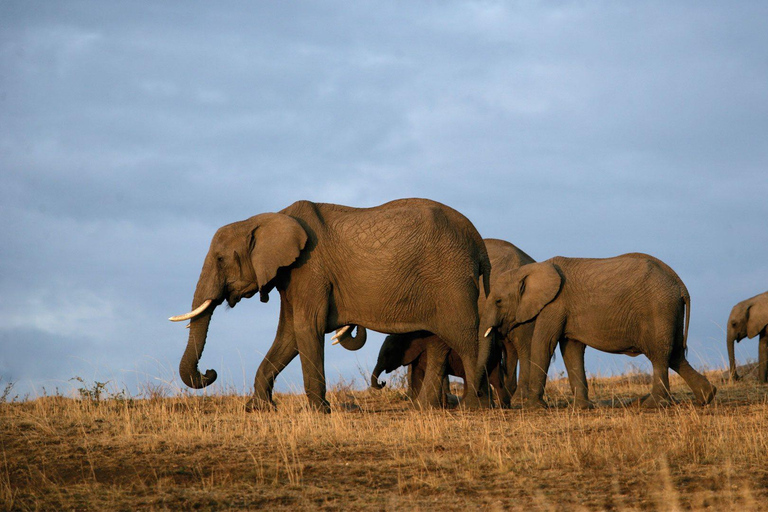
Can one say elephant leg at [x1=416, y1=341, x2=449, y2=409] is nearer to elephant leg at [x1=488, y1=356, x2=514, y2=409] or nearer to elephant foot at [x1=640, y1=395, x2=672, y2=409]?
elephant leg at [x1=488, y1=356, x2=514, y2=409]

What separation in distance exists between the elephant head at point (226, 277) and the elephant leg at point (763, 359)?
15442mm

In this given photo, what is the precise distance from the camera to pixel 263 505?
782cm

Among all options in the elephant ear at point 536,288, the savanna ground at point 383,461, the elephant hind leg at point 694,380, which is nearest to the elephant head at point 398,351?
the elephant ear at point 536,288

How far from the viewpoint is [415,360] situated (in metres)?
16.2

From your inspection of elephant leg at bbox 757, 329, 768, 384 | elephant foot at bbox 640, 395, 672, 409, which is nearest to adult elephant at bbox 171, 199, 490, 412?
elephant foot at bbox 640, 395, 672, 409

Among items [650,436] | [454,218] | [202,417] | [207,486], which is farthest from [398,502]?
[454,218]

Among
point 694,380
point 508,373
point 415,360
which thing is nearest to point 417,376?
point 415,360

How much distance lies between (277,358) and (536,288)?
14.5 ft

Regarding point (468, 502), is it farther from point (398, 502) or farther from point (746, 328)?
point (746, 328)

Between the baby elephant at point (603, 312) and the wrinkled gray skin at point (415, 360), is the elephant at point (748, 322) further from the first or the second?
the wrinkled gray skin at point (415, 360)

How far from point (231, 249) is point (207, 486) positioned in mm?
6318

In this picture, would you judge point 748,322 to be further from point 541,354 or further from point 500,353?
point 541,354

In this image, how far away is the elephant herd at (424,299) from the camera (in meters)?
14.1

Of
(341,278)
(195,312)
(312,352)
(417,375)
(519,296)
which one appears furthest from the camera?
(417,375)
